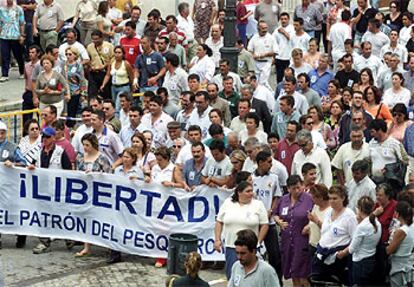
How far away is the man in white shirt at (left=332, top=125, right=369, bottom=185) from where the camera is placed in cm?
1653

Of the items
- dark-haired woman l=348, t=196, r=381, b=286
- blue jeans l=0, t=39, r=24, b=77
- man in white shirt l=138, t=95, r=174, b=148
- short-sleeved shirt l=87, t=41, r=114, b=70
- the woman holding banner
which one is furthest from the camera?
blue jeans l=0, t=39, r=24, b=77

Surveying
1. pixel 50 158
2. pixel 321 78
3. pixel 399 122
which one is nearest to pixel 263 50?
pixel 321 78

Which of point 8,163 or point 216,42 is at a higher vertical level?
point 216,42

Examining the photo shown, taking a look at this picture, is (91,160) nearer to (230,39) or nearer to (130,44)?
(230,39)

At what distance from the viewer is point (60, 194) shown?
56.6ft

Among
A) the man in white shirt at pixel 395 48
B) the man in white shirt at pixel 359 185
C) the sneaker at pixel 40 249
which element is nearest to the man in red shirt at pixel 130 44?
the man in white shirt at pixel 395 48

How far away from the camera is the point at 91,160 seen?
17.1m

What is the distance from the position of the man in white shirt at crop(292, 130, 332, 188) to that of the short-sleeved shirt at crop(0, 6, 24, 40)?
10290 millimetres

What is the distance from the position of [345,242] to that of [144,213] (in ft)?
11.0

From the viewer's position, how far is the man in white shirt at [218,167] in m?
16.2

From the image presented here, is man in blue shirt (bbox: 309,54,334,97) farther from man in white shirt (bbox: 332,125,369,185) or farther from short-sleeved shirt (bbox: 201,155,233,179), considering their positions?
short-sleeved shirt (bbox: 201,155,233,179)

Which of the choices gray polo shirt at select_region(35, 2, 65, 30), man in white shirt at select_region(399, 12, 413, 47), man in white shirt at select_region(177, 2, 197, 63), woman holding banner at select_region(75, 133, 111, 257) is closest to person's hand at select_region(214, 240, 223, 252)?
woman holding banner at select_region(75, 133, 111, 257)

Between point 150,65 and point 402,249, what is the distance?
934 centimetres

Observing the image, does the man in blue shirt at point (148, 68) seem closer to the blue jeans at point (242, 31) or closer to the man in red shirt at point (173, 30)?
the man in red shirt at point (173, 30)
